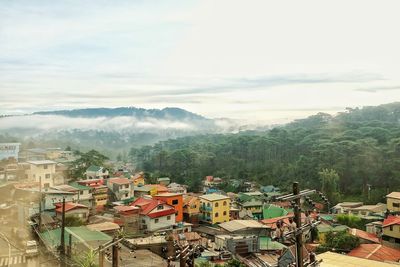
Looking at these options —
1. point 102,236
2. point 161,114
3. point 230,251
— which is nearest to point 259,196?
point 230,251

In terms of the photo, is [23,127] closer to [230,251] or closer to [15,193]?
[15,193]

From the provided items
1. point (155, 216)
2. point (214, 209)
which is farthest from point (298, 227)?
point (214, 209)

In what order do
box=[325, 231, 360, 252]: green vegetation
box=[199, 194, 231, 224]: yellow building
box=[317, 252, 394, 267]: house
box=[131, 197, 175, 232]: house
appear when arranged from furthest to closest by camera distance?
1. box=[199, 194, 231, 224]: yellow building
2. box=[131, 197, 175, 232]: house
3. box=[325, 231, 360, 252]: green vegetation
4. box=[317, 252, 394, 267]: house

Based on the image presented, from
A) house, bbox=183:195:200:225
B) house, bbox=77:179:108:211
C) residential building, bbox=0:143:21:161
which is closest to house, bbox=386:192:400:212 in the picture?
house, bbox=183:195:200:225

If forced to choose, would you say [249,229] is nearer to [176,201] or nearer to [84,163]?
[176,201]

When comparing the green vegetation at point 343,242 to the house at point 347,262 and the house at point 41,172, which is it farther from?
the house at point 41,172

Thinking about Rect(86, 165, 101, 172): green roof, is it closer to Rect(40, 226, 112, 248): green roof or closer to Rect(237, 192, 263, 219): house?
Rect(237, 192, 263, 219): house
